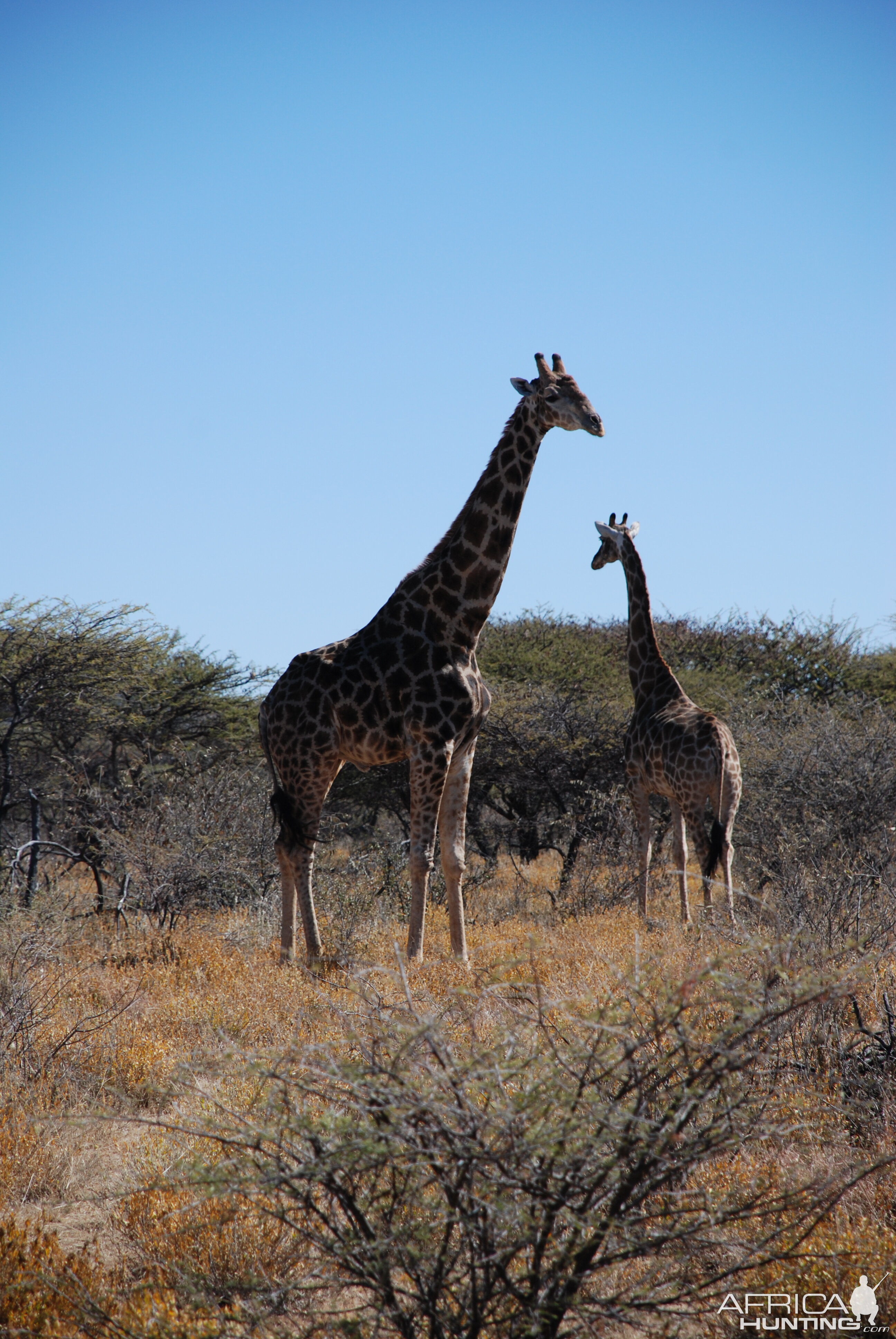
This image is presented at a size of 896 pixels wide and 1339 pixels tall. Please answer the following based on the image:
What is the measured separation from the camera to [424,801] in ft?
22.5

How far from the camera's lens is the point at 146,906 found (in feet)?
28.0

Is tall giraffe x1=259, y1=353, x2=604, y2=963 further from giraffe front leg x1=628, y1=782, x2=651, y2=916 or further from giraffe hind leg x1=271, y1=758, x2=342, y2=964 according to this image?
giraffe front leg x1=628, y1=782, x2=651, y2=916

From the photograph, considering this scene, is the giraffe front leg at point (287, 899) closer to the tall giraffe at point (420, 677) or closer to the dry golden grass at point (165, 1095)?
the tall giraffe at point (420, 677)

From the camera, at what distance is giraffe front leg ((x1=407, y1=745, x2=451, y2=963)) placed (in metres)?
6.81

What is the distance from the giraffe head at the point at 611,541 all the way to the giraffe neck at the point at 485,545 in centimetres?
331

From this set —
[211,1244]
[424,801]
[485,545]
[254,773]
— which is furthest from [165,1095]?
[254,773]

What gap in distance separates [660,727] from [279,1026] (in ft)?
16.5

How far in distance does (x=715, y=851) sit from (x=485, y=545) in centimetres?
322

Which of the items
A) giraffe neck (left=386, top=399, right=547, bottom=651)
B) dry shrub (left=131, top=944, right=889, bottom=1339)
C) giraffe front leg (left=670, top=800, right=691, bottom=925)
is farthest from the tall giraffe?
dry shrub (left=131, top=944, right=889, bottom=1339)

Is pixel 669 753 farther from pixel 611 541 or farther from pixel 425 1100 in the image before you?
pixel 425 1100

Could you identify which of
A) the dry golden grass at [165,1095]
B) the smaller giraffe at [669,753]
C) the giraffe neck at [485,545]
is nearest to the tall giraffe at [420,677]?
the giraffe neck at [485,545]

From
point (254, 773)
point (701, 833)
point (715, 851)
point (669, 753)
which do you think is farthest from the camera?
point (254, 773)

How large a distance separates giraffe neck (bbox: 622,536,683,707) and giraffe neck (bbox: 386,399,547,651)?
316 cm

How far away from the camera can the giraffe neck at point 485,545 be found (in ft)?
23.7
